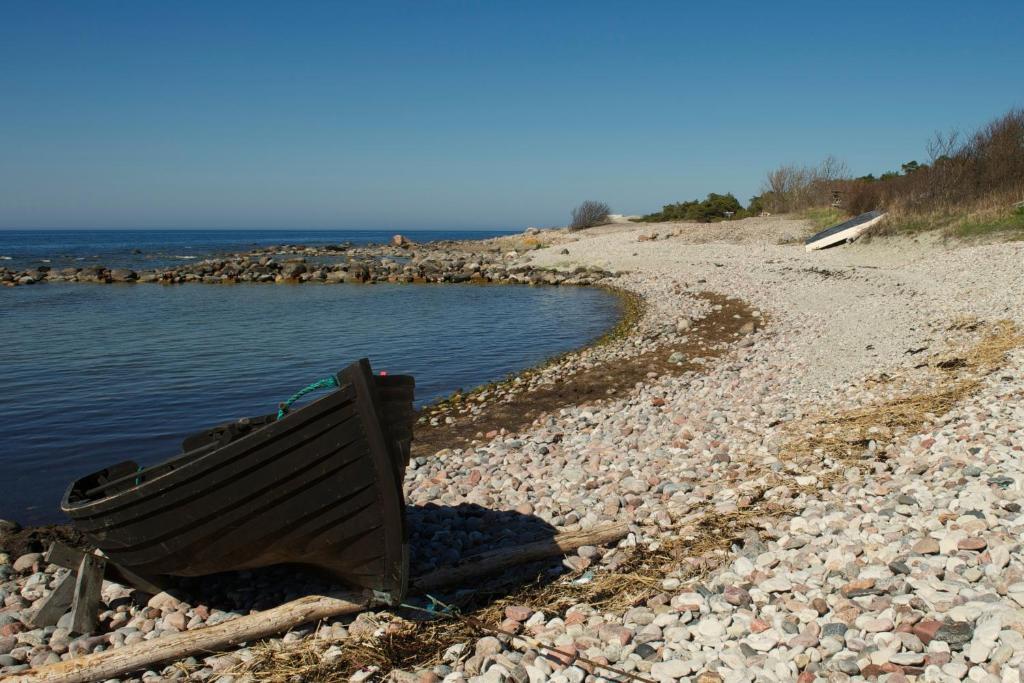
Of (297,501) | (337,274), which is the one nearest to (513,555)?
(297,501)

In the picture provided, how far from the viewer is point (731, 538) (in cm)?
598

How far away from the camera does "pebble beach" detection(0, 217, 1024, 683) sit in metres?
4.26

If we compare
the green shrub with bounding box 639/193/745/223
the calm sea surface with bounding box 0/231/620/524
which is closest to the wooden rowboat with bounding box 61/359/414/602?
the calm sea surface with bounding box 0/231/620/524

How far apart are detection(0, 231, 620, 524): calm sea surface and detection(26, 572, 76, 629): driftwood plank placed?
382 centimetres

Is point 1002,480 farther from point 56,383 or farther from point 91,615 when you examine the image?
point 56,383

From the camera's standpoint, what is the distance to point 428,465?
9969 millimetres

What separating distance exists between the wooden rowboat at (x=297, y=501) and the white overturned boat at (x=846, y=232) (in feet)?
100

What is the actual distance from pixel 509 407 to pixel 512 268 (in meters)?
29.9

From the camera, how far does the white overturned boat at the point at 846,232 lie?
31156 mm

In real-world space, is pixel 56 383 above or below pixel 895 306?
below

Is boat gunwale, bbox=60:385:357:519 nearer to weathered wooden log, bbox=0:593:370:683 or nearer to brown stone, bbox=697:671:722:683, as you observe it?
weathered wooden log, bbox=0:593:370:683

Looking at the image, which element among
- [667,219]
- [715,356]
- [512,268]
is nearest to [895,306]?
[715,356]

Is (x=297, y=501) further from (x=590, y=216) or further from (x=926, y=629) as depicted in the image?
(x=590, y=216)

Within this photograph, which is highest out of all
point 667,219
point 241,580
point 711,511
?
point 667,219
